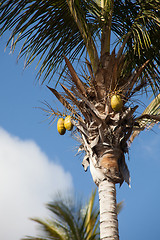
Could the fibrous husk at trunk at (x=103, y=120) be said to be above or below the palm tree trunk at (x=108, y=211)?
above

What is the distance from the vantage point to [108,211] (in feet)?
13.7

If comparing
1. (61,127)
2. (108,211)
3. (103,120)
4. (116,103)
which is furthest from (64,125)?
(108,211)

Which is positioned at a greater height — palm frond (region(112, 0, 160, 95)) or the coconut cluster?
palm frond (region(112, 0, 160, 95))

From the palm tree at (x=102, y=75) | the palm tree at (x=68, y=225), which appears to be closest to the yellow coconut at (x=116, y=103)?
the palm tree at (x=102, y=75)

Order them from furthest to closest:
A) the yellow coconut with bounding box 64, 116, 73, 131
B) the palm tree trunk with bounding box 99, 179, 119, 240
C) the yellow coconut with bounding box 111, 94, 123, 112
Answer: the yellow coconut with bounding box 64, 116, 73, 131
the yellow coconut with bounding box 111, 94, 123, 112
the palm tree trunk with bounding box 99, 179, 119, 240

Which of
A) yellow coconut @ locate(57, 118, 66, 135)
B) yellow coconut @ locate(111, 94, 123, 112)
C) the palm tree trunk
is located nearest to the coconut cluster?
yellow coconut @ locate(57, 118, 66, 135)

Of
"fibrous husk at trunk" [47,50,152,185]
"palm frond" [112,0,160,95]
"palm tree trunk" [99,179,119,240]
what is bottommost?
"palm tree trunk" [99,179,119,240]

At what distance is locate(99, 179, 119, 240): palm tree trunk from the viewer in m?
4.04

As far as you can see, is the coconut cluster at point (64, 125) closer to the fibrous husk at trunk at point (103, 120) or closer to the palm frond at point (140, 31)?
the fibrous husk at trunk at point (103, 120)

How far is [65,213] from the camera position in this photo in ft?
21.0

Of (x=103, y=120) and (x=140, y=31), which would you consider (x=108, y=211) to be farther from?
(x=140, y=31)

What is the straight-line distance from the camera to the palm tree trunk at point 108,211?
4.04m

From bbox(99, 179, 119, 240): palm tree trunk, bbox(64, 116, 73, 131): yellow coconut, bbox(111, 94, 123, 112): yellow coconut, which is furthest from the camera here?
bbox(64, 116, 73, 131): yellow coconut

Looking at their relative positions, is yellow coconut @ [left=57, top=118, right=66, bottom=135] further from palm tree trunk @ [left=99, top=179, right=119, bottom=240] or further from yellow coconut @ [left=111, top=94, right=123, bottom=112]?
palm tree trunk @ [left=99, top=179, right=119, bottom=240]
